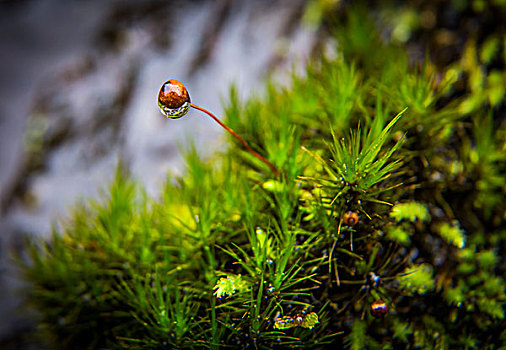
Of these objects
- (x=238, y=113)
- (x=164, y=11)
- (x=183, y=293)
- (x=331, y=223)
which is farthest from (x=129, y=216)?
(x=164, y=11)

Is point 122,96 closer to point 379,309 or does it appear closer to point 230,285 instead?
point 230,285

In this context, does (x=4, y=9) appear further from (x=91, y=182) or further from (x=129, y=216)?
(x=129, y=216)

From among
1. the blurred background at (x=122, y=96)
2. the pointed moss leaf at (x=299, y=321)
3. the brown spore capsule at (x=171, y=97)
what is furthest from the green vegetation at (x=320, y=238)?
the blurred background at (x=122, y=96)

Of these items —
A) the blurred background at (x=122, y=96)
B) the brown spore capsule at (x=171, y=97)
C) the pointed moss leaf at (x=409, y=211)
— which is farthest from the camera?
the blurred background at (x=122, y=96)

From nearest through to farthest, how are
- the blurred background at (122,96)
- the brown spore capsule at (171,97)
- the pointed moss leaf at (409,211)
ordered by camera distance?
the brown spore capsule at (171,97), the pointed moss leaf at (409,211), the blurred background at (122,96)

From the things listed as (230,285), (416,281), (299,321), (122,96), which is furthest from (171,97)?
(122,96)

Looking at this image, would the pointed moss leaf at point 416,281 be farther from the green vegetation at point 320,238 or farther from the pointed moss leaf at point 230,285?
the pointed moss leaf at point 230,285

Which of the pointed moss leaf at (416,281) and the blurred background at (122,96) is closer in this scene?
the pointed moss leaf at (416,281)
